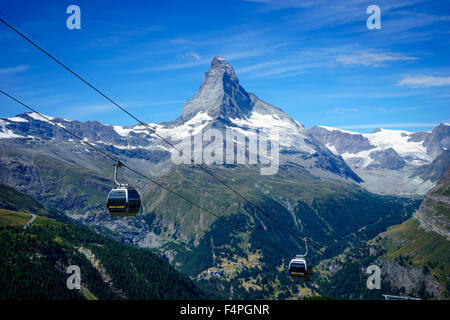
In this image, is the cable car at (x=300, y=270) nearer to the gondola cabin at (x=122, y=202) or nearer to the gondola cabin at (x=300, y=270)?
the gondola cabin at (x=300, y=270)

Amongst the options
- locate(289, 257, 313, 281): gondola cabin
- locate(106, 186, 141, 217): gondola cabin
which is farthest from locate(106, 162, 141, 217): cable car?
locate(289, 257, 313, 281): gondola cabin

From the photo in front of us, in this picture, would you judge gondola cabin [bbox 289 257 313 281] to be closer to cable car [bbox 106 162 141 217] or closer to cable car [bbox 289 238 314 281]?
cable car [bbox 289 238 314 281]

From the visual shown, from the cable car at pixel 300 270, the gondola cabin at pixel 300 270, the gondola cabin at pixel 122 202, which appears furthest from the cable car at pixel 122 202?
the gondola cabin at pixel 300 270

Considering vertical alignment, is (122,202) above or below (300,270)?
above

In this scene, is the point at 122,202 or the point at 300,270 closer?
the point at 122,202

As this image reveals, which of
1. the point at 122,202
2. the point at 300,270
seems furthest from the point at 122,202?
the point at 300,270

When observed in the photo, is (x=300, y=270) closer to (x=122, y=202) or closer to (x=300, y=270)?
(x=300, y=270)
